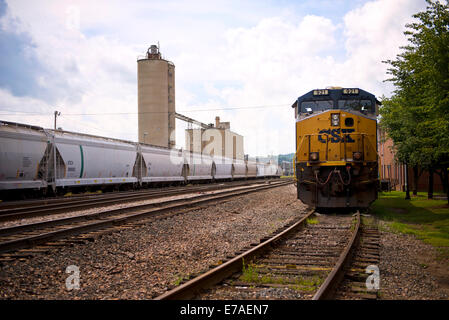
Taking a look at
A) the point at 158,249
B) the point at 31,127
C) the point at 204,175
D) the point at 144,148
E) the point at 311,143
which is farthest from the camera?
the point at 204,175

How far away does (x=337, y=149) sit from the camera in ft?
40.4

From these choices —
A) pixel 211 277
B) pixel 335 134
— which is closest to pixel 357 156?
pixel 335 134

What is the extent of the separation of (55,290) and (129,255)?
→ 73.9 inches

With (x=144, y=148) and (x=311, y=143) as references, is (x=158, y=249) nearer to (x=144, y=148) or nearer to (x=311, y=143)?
(x=311, y=143)

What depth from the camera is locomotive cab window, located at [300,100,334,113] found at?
502 inches

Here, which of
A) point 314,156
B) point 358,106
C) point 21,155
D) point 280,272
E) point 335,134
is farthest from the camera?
point 21,155

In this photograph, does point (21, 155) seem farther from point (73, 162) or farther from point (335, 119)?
point (335, 119)

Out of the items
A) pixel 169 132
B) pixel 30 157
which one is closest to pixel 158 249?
pixel 30 157

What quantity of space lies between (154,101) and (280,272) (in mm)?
46869

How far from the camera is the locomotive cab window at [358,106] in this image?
492 inches

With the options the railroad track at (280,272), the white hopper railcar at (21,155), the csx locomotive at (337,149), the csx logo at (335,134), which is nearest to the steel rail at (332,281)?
the railroad track at (280,272)

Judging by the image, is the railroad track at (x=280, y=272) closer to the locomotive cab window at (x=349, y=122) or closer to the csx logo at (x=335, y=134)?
the csx logo at (x=335, y=134)

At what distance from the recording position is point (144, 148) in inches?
1069

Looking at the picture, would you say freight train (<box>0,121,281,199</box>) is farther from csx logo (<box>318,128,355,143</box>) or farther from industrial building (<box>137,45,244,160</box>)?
industrial building (<box>137,45,244,160</box>)
